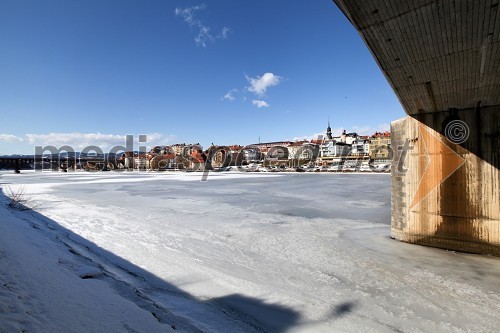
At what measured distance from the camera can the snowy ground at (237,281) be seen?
3348 millimetres

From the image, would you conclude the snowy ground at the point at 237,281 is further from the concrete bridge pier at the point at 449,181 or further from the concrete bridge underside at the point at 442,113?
the concrete bridge underside at the point at 442,113

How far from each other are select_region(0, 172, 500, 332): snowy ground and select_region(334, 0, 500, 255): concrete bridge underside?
31.0 inches

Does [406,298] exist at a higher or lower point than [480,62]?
lower

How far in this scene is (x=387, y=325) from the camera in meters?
3.65

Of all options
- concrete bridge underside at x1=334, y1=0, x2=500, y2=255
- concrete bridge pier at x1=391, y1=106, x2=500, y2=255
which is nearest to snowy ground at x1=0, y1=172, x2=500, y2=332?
concrete bridge pier at x1=391, y1=106, x2=500, y2=255

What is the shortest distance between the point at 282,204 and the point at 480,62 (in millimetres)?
10350

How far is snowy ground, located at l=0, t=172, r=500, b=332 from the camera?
3.35 meters

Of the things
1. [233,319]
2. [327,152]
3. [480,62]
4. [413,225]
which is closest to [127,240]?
[233,319]

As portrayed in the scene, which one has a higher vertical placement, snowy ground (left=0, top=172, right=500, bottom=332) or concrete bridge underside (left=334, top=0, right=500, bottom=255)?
concrete bridge underside (left=334, top=0, right=500, bottom=255)

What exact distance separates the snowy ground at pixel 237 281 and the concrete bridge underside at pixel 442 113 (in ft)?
2.58

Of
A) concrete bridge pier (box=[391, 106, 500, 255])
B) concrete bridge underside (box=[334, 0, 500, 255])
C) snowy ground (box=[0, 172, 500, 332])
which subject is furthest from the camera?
concrete bridge pier (box=[391, 106, 500, 255])

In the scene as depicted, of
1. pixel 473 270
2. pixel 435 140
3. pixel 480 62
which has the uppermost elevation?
pixel 480 62

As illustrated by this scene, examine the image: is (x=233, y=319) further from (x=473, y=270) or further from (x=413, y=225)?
(x=413, y=225)

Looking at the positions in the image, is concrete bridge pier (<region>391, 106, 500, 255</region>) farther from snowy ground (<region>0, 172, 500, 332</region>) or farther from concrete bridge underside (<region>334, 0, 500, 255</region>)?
snowy ground (<region>0, 172, 500, 332</region>)
